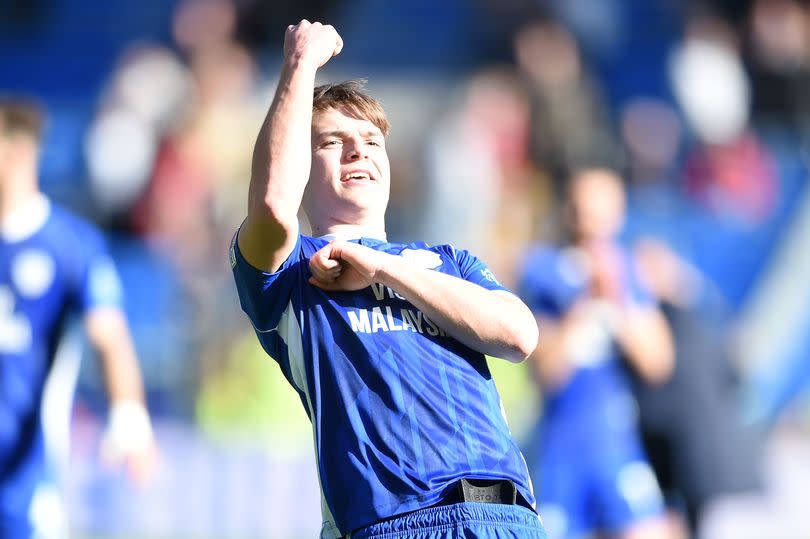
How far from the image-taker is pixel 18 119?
6.10m

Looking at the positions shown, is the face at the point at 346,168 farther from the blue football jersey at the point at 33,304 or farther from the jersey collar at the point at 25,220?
the jersey collar at the point at 25,220

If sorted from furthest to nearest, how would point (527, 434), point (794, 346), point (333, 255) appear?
point (794, 346) → point (527, 434) → point (333, 255)

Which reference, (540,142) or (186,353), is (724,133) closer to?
(540,142)

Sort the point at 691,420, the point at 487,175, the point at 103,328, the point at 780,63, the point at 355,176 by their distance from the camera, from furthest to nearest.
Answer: the point at 780,63
the point at 487,175
the point at 691,420
the point at 103,328
the point at 355,176

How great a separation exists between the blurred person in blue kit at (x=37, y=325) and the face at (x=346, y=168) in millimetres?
3093

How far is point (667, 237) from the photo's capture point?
12.2 meters

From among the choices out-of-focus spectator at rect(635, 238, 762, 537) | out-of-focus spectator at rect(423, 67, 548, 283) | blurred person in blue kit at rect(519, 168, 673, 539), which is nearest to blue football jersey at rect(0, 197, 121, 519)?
blurred person in blue kit at rect(519, 168, 673, 539)

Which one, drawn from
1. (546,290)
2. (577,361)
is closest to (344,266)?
(546,290)

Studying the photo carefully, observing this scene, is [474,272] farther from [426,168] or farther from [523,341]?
[426,168]

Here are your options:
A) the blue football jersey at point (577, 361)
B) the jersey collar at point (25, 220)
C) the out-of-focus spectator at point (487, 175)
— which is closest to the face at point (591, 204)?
the blue football jersey at point (577, 361)

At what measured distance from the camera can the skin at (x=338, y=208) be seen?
2682 mm

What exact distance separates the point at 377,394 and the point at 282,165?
59cm

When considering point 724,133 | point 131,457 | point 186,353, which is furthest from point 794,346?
point 131,457

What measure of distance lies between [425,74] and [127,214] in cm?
380
